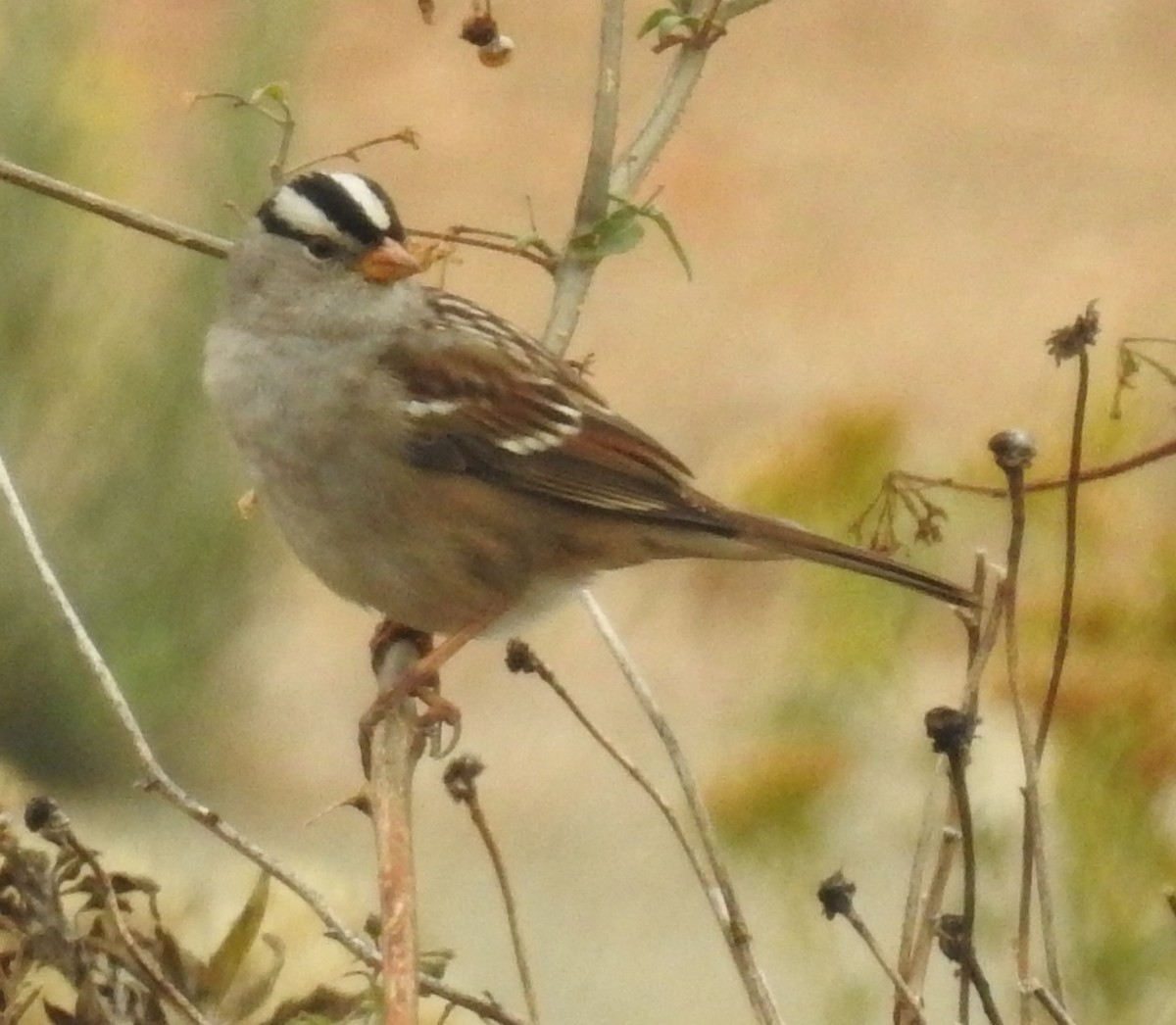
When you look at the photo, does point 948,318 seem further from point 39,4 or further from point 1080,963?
point 1080,963

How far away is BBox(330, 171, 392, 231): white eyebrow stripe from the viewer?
150cm

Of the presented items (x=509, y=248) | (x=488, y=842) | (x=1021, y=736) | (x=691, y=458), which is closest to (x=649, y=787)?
(x=488, y=842)

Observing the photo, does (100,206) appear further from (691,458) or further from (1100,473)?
(691,458)

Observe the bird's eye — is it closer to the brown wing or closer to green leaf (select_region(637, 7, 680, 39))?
the brown wing

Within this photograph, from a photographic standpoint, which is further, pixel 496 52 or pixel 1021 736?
pixel 496 52

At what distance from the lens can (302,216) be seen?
1559mm

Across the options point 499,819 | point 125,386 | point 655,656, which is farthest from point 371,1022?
point 655,656

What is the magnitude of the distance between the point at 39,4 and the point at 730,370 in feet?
7.71

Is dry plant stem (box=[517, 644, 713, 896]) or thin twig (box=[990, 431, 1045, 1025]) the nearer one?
thin twig (box=[990, 431, 1045, 1025])

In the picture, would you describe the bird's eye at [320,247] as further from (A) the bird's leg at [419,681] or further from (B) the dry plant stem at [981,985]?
(B) the dry plant stem at [981,985]

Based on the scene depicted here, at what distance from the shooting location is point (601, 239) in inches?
48.2

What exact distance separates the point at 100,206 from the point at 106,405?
1780 mm

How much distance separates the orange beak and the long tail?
28cm

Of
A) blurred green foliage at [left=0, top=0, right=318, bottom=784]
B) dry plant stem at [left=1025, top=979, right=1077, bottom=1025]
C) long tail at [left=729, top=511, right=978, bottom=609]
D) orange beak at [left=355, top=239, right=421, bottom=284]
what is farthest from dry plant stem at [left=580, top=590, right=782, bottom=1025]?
blurred green foliage at [left=0, top=0, right=318, bottom=784]
